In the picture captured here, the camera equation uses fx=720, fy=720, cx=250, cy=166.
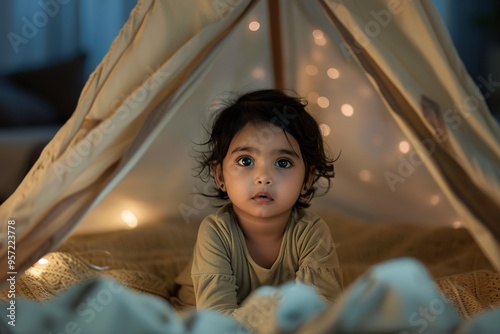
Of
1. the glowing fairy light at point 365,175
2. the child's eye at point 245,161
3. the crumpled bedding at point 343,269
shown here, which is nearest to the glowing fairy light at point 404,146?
Result: the glowing fairy light at point 365,175

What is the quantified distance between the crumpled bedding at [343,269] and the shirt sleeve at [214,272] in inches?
5.8

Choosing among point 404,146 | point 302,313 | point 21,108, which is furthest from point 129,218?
point 21,108

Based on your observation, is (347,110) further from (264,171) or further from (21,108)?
(21,108)

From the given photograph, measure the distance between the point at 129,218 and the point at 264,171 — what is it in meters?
0.92

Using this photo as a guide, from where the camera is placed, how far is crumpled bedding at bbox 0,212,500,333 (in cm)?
108

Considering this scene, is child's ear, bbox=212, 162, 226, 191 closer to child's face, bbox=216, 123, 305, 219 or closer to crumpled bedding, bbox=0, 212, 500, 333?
child's face, bbox=216, 123, 305, 219

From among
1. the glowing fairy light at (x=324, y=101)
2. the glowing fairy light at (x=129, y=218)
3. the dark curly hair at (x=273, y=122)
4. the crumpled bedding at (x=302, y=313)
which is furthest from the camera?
the glowing fairy light at (x=324, y=101)

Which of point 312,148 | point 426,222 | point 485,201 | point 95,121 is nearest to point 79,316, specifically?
point 95,121

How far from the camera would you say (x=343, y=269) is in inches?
87.4

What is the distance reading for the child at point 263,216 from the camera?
1741 millimetres

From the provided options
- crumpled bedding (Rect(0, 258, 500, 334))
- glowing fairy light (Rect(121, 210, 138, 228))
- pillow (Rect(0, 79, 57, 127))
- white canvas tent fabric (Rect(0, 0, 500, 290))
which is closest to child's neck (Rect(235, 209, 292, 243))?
white canvas tent fabric (Rect(0, 0, 500, 290))

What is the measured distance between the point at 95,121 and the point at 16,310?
0.66 metres

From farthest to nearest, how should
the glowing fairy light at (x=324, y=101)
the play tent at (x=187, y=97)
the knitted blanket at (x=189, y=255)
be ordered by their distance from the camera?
1. the glowing fairy light at (x=324, y=101)
2. the knitted blanket at (x=189, y=255)
3. the play tent at (x=187, y=97)

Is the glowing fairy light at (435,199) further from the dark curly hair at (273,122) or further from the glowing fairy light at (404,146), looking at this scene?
the dark curly hair at (273,122)
